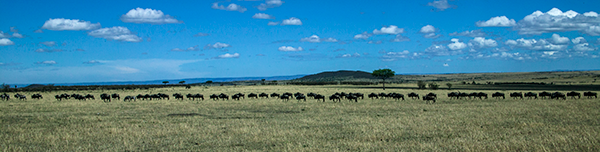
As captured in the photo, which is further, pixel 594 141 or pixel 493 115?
pixel 493 115

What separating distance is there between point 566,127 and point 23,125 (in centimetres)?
2353

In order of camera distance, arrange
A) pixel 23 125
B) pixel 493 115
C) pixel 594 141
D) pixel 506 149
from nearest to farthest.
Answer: pixel 506 149 < pixel 594 141 < pixel 23 125 < pixel 493 115

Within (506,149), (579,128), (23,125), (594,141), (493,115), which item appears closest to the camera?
(506,149)

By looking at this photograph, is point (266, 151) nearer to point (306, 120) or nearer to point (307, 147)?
point (307, 147)

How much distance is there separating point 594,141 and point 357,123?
872cm

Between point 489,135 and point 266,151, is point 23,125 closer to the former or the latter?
point 266,151

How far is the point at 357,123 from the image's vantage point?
1797 cm

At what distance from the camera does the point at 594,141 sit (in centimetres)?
1237

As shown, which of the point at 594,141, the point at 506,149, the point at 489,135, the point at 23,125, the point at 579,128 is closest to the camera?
the point at 506,149

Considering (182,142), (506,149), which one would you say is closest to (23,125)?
(182,142)

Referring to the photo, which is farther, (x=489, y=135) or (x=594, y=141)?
(x=489, y=135)

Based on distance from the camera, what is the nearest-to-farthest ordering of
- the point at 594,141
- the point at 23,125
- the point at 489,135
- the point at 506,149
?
the point at 506,149
the point at 594,141
the point at 489,135
the point at 23,125

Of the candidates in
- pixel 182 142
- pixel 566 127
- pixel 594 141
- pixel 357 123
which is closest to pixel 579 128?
pixel 566 127

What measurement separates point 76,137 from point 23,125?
5.79 m
